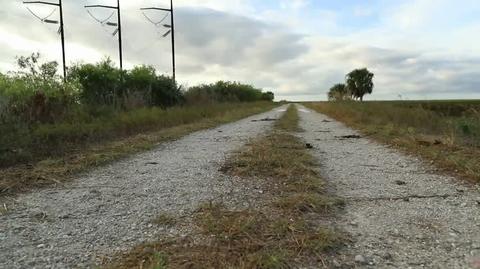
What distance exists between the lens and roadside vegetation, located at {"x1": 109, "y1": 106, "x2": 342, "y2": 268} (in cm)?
296

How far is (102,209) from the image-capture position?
4.35 metres

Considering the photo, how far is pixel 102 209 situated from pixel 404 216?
2825mm

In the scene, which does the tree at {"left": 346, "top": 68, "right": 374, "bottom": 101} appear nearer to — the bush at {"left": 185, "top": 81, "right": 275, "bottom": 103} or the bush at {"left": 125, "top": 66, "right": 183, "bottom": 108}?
the bush at {"left": 185, "top": 81, "right": 275, "bottom": 103}

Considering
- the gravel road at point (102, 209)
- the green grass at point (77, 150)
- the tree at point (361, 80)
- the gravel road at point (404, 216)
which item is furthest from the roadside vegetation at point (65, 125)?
A: the tree at point (361, 80)

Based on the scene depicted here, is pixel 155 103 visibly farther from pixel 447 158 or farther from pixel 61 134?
pixel 447 158

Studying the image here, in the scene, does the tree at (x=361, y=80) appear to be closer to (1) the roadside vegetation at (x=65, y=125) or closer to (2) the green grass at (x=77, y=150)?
(1) the roadside vegetation at (x=65, y=125)

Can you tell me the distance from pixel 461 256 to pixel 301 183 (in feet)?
7.42

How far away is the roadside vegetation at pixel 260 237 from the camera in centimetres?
296

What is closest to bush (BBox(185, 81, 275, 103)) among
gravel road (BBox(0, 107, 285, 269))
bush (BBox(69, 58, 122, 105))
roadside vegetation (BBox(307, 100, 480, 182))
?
bush (BBox(69, 58, 122, 105))

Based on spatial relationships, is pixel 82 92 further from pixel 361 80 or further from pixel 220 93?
pixel 361 80

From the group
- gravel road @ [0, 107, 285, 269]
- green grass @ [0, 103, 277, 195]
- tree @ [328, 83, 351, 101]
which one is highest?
tree @ [328, 83, 351, 101]

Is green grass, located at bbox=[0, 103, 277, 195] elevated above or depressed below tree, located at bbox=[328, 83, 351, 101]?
below

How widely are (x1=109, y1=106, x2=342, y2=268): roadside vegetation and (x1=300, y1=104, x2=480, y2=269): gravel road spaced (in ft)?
0.75

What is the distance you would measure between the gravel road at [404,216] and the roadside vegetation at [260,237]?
0.75ft
